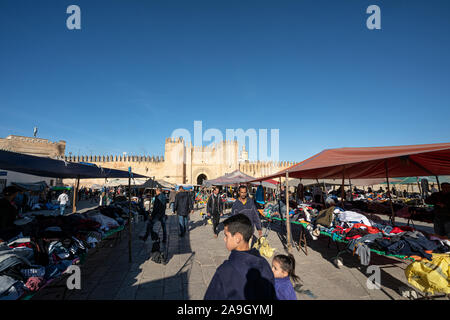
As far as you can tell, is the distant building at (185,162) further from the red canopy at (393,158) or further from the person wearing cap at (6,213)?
the person wearing cap at (6,213)

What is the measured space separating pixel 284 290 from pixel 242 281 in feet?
2.85

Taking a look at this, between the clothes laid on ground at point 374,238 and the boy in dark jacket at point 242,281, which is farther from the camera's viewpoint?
the clothes laid on ground at point 374,238

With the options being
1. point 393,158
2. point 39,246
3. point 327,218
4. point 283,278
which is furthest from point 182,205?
point 393,158

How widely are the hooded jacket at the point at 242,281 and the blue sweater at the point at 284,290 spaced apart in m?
0.64

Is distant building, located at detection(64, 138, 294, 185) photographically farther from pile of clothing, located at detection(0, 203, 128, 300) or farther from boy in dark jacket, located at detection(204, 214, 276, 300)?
boy in dark jacket, located at detection(204, 214, 276, 300)

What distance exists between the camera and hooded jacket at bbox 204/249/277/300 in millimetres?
1147

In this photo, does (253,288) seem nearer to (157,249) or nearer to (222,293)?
(222,293)

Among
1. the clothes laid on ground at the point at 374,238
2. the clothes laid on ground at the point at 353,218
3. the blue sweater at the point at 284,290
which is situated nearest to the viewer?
the blue sweater at the point at 284,290

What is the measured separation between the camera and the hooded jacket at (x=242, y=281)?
115cm

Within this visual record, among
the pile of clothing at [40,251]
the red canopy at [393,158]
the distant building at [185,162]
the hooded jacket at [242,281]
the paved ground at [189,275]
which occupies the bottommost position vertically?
the paved ground at [189,275]

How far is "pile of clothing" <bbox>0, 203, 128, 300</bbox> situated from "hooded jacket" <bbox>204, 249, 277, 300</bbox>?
2.20 meters

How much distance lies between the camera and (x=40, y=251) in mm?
2621

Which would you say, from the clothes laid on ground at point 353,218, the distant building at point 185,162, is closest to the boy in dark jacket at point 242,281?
the clothes laid on ground at point 353,218
